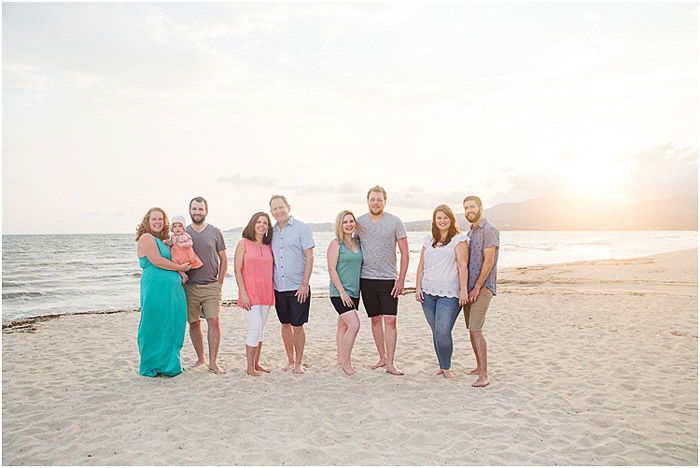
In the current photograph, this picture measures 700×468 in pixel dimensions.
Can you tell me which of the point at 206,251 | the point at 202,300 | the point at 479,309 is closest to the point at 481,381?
the point at 479,309

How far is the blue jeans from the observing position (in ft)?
16.6

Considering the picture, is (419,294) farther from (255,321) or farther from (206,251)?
(206,251)

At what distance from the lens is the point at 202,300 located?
18.6ft

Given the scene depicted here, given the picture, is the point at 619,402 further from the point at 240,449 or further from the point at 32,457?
the point at 32,457

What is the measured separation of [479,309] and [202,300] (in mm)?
3149

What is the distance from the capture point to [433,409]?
454 centimetres

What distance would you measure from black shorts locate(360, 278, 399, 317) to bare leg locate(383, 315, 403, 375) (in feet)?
0.35

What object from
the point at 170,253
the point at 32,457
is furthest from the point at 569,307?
the point at 32,457

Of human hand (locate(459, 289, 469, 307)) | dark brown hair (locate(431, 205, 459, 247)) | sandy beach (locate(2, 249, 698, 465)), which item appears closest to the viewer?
sandy beach (locate(2, 249, 698, 465))

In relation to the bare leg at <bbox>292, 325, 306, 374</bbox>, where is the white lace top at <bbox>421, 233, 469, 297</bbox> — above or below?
above

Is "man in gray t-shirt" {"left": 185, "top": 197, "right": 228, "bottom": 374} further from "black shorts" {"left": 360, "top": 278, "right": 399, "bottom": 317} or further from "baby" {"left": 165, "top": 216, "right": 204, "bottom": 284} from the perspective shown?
"black shorts" {"left": 360, "top": 278, "right": 399, "bottom": 317}

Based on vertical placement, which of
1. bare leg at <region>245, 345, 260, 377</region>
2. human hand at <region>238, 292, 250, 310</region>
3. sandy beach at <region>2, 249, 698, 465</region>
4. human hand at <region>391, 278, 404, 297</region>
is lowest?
sandy beach at <region>2, 249, 698, 465</region>

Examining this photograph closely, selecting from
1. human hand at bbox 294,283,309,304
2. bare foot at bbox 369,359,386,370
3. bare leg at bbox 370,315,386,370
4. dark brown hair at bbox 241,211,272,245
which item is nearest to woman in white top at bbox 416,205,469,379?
bare leg at bbox 370,315,386,370

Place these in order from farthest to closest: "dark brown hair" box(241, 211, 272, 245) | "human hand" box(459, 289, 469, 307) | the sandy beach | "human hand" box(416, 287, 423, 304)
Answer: "dark brown hair" box(241, 211, 272, 245) < "human hand" box(416, 287, 423, 304) < "human hand" box(459, 289, 469, 307) < the sandy beach
